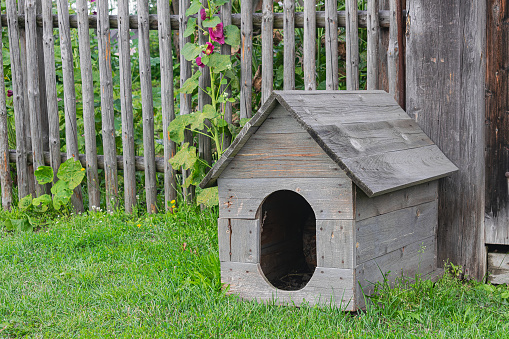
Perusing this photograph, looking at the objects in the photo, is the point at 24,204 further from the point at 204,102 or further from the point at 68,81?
the point at 204,102

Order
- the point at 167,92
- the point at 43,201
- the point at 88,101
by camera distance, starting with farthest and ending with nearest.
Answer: the point at 43,201
the point at 88,101
the point at 167,92

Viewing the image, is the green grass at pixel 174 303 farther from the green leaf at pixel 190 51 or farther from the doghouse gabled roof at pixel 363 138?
the green leaf at pixel 190 51

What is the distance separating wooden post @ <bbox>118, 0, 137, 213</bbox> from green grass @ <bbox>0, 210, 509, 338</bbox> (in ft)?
2.70

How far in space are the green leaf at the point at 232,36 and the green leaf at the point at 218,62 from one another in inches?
4.3

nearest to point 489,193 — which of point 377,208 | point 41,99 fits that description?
point 377,208

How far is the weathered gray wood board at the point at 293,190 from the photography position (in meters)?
2.79

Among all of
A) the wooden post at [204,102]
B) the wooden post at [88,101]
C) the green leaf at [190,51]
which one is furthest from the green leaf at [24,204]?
the green leaf at [190,51]

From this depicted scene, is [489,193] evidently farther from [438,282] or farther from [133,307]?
[133,307]

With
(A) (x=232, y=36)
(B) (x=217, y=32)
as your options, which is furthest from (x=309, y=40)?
(B) (x=217, y=32)

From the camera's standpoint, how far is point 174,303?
2967 millimetres

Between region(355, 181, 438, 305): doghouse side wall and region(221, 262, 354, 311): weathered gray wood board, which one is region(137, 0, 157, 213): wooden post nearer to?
region(221, 262, 354, 311): weathered gray wood board

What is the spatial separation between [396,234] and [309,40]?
169cm

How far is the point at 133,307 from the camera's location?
9.68 ft

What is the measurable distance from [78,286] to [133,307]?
524mm
